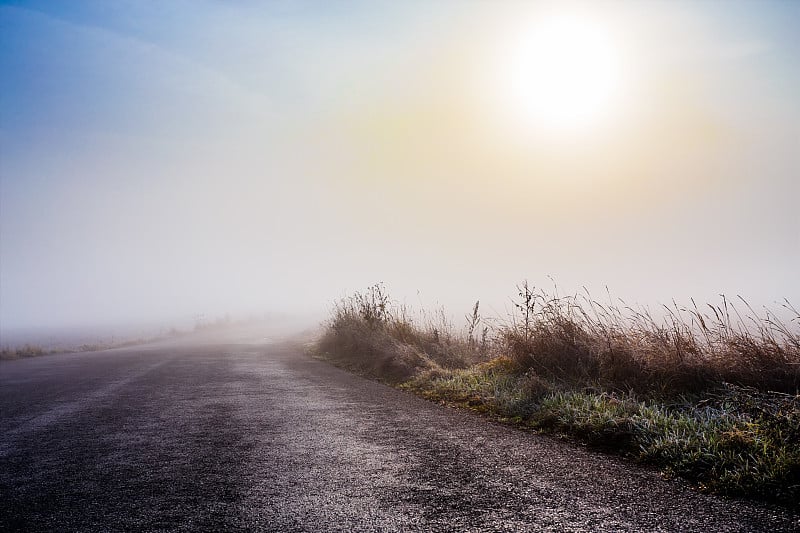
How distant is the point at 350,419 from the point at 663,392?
4026 mm

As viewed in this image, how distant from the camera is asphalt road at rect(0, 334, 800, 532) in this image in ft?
11.6

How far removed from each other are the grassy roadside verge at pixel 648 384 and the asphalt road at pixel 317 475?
1.46 ft

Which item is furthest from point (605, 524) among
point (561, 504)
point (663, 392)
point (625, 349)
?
point (625, 349)

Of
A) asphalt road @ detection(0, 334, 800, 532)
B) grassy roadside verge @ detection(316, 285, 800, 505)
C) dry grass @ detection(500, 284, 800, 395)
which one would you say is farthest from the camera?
dry grass @ detection(500, 284, 800, 395)

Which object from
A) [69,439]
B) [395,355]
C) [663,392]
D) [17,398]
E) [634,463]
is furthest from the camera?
[395,355]

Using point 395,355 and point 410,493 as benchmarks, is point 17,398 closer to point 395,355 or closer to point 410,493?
point 395,355

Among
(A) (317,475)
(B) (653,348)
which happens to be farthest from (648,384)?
(A) (317,475)

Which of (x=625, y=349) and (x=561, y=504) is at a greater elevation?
(x=625, y=349)

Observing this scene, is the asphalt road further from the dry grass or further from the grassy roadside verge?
the dry grass

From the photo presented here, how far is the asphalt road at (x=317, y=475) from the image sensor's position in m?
3.54

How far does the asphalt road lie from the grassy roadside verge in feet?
1.46

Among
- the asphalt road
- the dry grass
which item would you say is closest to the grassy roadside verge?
the dry grass

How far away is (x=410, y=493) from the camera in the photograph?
13.2 feet

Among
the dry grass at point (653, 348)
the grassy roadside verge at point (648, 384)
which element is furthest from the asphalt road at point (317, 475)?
the dry grass at point (653, 348)
